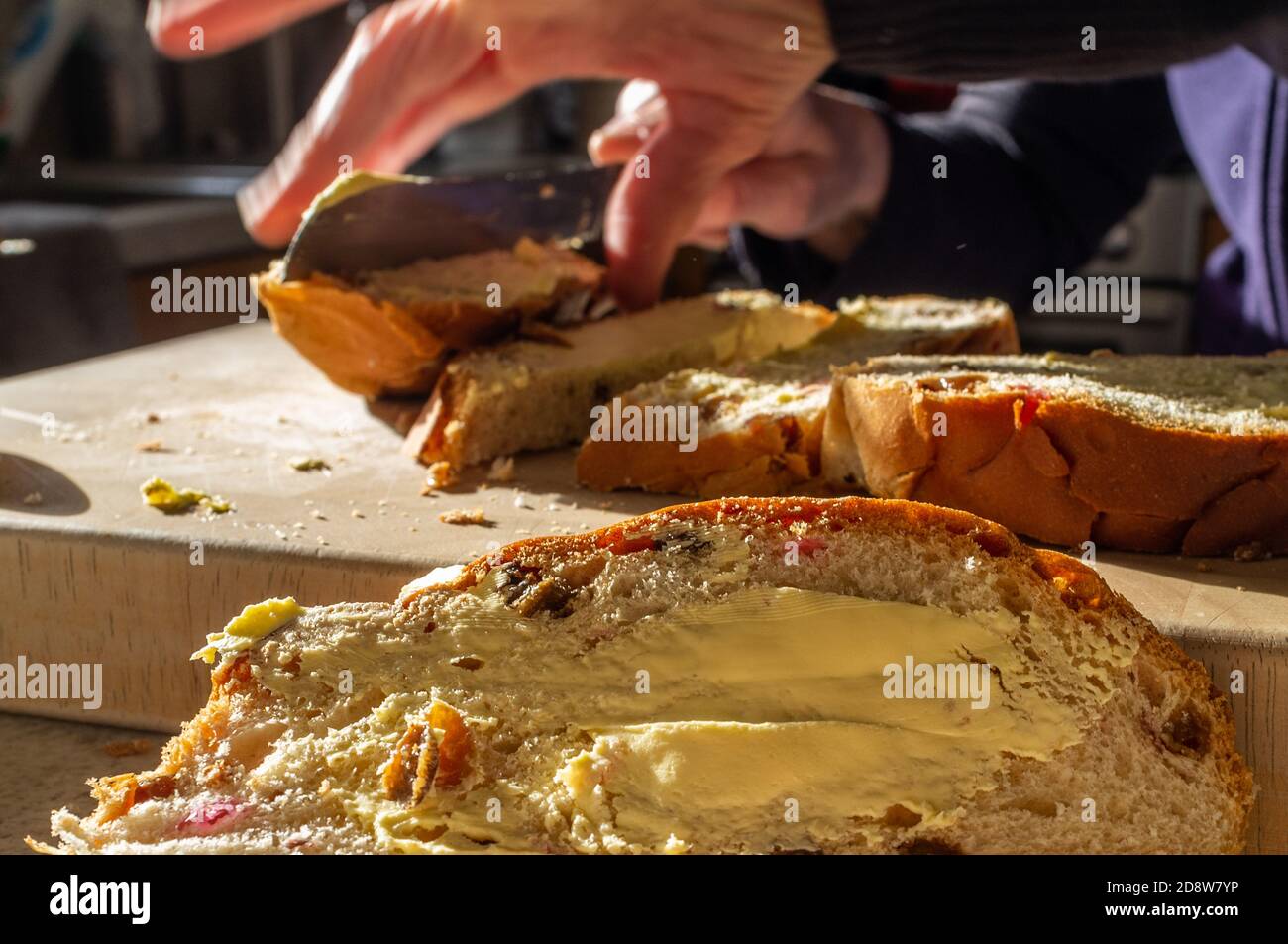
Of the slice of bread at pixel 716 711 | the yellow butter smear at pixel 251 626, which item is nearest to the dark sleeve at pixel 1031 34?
the slice of bread at pixel 716 711

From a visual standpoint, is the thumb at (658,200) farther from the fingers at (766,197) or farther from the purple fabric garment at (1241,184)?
the purple fabric garment at (1241,184)

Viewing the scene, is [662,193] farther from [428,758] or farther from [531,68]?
[428,758]

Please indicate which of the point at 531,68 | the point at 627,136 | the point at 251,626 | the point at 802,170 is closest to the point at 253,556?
the point at 251,626

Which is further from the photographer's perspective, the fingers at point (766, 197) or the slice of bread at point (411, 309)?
the fingers at point (766, 197)

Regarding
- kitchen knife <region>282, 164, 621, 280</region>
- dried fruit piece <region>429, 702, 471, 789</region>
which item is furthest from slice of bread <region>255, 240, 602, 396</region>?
dried fruit piece <region>429, 702, 471, 789</region>

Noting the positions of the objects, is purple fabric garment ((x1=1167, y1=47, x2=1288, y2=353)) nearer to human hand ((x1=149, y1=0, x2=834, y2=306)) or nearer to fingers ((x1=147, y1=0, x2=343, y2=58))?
human hand ((x1=149, y1=0, x2=834, y2=306))
